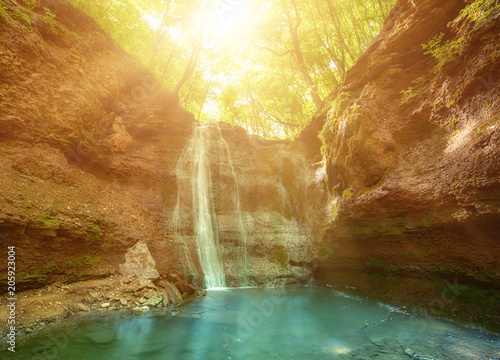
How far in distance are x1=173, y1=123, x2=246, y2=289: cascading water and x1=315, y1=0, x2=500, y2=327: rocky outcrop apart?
4.78 meters

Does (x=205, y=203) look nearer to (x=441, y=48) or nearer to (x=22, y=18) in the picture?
(x=22, y=18)

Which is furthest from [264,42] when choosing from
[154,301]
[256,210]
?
[154,301]

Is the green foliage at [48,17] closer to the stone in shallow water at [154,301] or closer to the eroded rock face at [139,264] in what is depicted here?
the eroded rock face at [139,264]

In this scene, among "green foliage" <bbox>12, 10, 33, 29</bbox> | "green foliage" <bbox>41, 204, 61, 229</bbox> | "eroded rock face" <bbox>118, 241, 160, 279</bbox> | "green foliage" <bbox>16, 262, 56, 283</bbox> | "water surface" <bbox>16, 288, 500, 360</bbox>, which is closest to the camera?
"water surface" <bbox>16, 288, 500, 360</bbox>

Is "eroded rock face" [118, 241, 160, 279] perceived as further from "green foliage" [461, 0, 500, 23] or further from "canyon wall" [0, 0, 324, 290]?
"green foliage" [461, 0, 500, 23]

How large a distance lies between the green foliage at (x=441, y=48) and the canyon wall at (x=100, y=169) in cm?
733

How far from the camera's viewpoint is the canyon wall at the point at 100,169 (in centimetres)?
736

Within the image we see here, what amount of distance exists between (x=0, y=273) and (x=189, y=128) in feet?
37.7

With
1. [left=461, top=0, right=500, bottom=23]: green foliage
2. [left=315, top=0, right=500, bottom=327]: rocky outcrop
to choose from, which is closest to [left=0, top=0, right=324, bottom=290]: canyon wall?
[left=315, top=0, right=500, bottom=327]: rocky outcrop

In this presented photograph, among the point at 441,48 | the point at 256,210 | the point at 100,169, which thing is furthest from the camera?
the point at 256,210

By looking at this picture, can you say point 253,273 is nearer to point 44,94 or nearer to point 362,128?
point 362,128

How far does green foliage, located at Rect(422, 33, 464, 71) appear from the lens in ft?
24.3

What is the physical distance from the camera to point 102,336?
5.25 m

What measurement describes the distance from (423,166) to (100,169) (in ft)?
41.6
